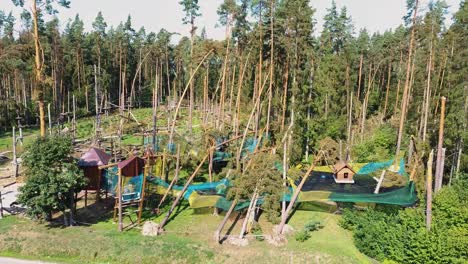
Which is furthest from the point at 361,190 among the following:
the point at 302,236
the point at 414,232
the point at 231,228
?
the point at 231,228

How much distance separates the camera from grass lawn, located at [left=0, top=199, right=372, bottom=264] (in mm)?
17172

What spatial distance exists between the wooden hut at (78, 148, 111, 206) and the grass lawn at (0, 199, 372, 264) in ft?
9.01

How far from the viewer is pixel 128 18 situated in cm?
6562

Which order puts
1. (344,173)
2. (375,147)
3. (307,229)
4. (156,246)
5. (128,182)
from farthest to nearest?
(375,147) < (344,173) < (128,182) < (307,229) < (156,246)

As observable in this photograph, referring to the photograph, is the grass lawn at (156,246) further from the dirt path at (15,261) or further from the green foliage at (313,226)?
the dirt path at (15,261)

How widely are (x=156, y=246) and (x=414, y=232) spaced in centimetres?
1179

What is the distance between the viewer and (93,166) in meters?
22.0

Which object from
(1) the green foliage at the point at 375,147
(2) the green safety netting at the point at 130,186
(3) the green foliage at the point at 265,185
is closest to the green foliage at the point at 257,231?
(3) the green foliage at the point at 265,185

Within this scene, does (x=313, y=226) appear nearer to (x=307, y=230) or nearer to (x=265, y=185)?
(x=307, y=230)

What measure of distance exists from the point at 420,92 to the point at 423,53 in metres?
4.25

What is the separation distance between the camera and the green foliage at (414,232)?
16188 mm

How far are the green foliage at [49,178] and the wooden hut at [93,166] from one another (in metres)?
1.51

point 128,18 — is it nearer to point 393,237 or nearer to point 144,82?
point 144,82

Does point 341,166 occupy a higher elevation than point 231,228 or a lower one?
higher
